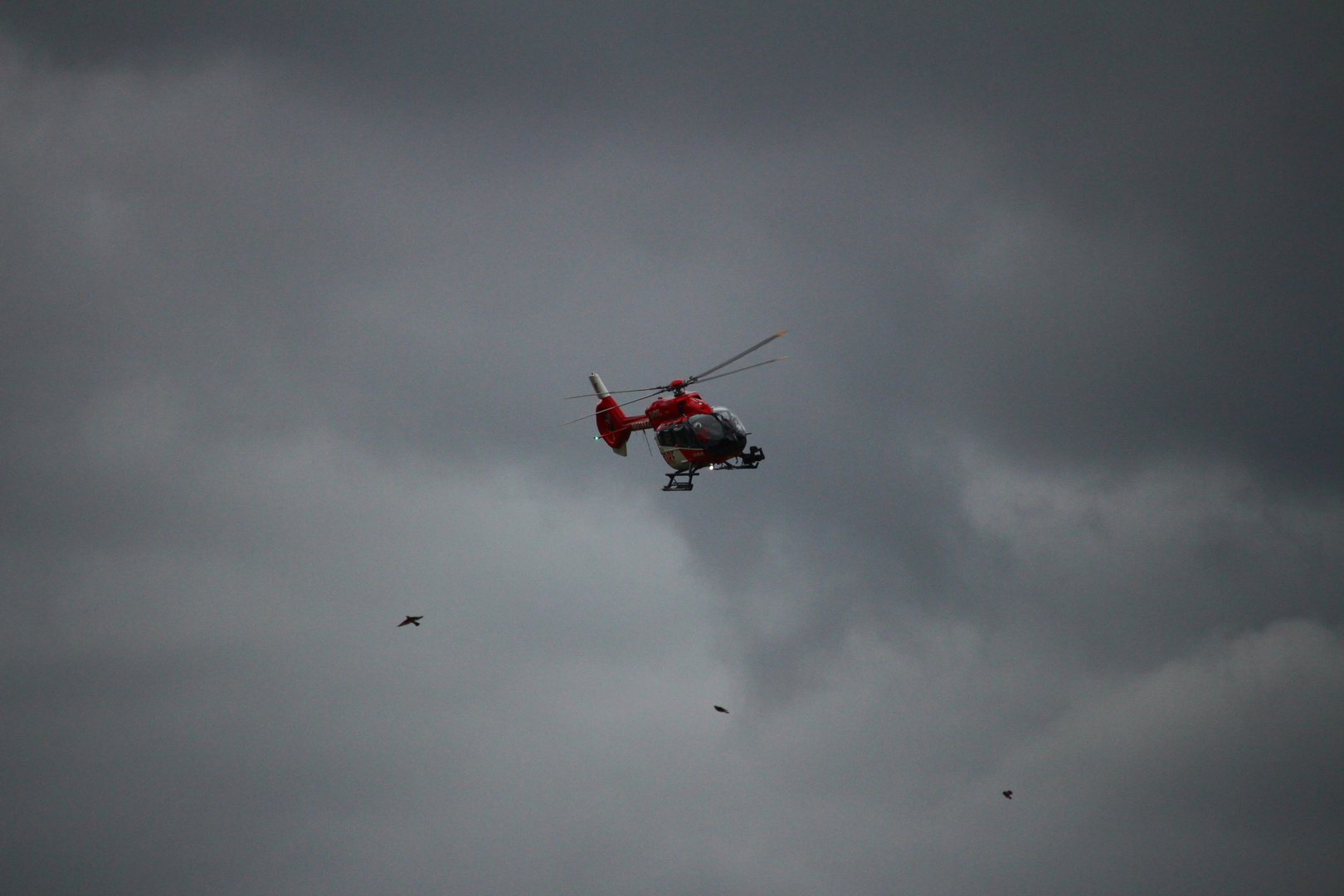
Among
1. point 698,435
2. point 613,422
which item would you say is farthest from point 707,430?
point 613,422

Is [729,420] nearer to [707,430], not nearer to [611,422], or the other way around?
[707,430]

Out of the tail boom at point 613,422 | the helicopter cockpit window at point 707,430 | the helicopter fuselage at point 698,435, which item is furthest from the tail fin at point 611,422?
the helicopter cockpit window at point 707,430

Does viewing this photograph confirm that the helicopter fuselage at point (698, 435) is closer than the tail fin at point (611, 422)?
Yes

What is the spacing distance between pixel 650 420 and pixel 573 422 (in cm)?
641

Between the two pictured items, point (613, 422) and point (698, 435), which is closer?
point (698, 435)

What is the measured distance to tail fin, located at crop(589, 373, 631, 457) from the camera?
133375 millimetres

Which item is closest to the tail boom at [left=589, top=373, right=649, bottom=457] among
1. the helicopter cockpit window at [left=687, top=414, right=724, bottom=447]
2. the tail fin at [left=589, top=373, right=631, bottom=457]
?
the tail fin at [left=589, top=373, right=631, bottom=457]

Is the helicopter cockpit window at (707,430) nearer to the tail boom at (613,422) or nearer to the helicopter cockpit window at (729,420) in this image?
the helicopter cockpit window at (729,420)

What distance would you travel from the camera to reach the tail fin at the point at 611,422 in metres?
133

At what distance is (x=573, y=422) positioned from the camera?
123250 mm

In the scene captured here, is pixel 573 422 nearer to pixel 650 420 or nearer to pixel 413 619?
pixel 650 420

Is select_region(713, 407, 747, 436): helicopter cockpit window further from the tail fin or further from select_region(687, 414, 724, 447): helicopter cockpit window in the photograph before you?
the tail fin

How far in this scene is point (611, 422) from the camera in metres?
136

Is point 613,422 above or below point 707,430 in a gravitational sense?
above
